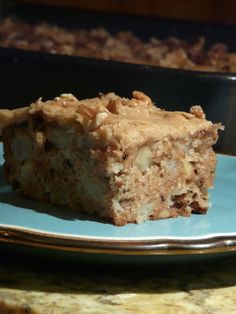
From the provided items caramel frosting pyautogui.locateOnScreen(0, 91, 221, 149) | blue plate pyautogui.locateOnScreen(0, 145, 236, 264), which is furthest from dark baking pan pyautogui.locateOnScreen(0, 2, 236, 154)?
blue plate pyautogui.locateOnScreen(0, 145, 236, 264)

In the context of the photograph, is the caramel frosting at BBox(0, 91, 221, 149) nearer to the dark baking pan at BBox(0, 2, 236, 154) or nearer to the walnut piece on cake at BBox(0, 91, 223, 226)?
the walnut piece on cake at BBox(0, 91, 223, 226)

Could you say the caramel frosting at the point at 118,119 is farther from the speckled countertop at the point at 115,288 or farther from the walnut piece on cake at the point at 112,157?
the speckled countertop at the point at 115,288

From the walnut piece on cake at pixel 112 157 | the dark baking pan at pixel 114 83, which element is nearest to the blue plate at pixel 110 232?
the walnut piece on cake at pixel 112 157

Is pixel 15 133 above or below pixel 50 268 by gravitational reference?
above

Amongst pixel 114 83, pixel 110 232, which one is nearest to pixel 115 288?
pixel 110 232

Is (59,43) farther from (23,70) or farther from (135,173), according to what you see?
(135,173)

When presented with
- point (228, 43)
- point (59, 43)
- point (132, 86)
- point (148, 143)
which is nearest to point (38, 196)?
point (148, 143)
